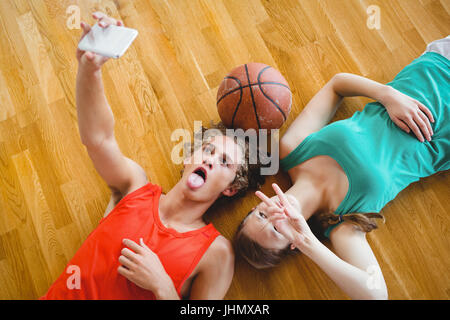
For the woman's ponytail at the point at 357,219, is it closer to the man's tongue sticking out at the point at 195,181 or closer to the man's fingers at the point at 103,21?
→ the man's tongue sticking out at the point at 195,181

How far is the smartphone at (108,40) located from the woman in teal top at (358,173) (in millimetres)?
844

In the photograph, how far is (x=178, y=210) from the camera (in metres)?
1.49

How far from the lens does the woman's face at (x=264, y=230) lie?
1.40 meters

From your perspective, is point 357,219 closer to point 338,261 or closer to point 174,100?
point 338,261

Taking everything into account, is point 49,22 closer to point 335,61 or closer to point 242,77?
point 242,77

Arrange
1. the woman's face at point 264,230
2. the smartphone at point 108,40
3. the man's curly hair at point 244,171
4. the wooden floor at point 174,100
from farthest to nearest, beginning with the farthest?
the wooden floor at point 174,100, the man's curly hair at point 244,171, the woman's face at point 264,230, the smartphone at point 108,40

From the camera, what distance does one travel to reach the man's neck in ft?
4.82

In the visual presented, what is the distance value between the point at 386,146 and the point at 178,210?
1.10 meters

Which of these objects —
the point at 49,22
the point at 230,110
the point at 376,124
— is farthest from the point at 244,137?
the point at 49,22

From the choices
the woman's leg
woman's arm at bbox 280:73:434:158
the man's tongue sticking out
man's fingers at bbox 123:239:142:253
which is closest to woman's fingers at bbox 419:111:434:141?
woman's arm at bbox 280:73:434:158

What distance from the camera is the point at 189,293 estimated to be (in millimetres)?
1523

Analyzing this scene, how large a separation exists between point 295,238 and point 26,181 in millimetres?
1631

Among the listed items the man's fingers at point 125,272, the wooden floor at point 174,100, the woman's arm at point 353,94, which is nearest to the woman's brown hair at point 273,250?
the wooden floor at point 174,100
